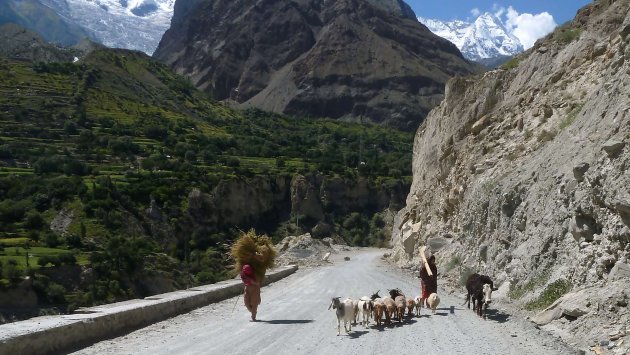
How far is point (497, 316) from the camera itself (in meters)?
14.1

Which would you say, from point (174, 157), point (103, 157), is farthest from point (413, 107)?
point (103, 157)

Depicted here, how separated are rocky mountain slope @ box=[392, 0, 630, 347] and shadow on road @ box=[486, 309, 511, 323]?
728 millimetres

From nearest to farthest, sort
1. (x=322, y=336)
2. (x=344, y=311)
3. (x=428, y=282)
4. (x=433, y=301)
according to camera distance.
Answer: (x=322, y=336) < (x=344, y=311) < (x=433, y=301) < (x=428, y=282)

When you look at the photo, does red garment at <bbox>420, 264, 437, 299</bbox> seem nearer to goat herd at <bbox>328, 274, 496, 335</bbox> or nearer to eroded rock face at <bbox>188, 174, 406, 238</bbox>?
goat herd at <bbox>328, 274, 496, 335</bbox>

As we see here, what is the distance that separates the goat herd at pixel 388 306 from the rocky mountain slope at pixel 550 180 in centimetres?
121

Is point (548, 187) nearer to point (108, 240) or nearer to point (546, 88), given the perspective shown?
point (546, 88)

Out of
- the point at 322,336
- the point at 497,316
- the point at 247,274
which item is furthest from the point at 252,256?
the point at 497,316

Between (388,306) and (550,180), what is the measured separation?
759cm

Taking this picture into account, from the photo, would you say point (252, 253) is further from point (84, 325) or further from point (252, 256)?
point (84, 325)

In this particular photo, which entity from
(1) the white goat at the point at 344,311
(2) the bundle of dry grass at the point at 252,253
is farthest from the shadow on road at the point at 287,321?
(1) the white goat at the point at 344,311

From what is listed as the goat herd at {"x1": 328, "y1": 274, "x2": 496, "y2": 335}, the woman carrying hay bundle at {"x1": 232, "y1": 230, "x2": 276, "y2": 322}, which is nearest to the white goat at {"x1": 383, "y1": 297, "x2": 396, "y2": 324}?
the goat herd at {"x1": 328, "y1": 274, "x2": 496, "y2": 335}

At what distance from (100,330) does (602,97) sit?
13.9 m

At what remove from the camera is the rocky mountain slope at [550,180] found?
41.6 ft

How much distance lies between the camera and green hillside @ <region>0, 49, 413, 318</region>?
54.0m
